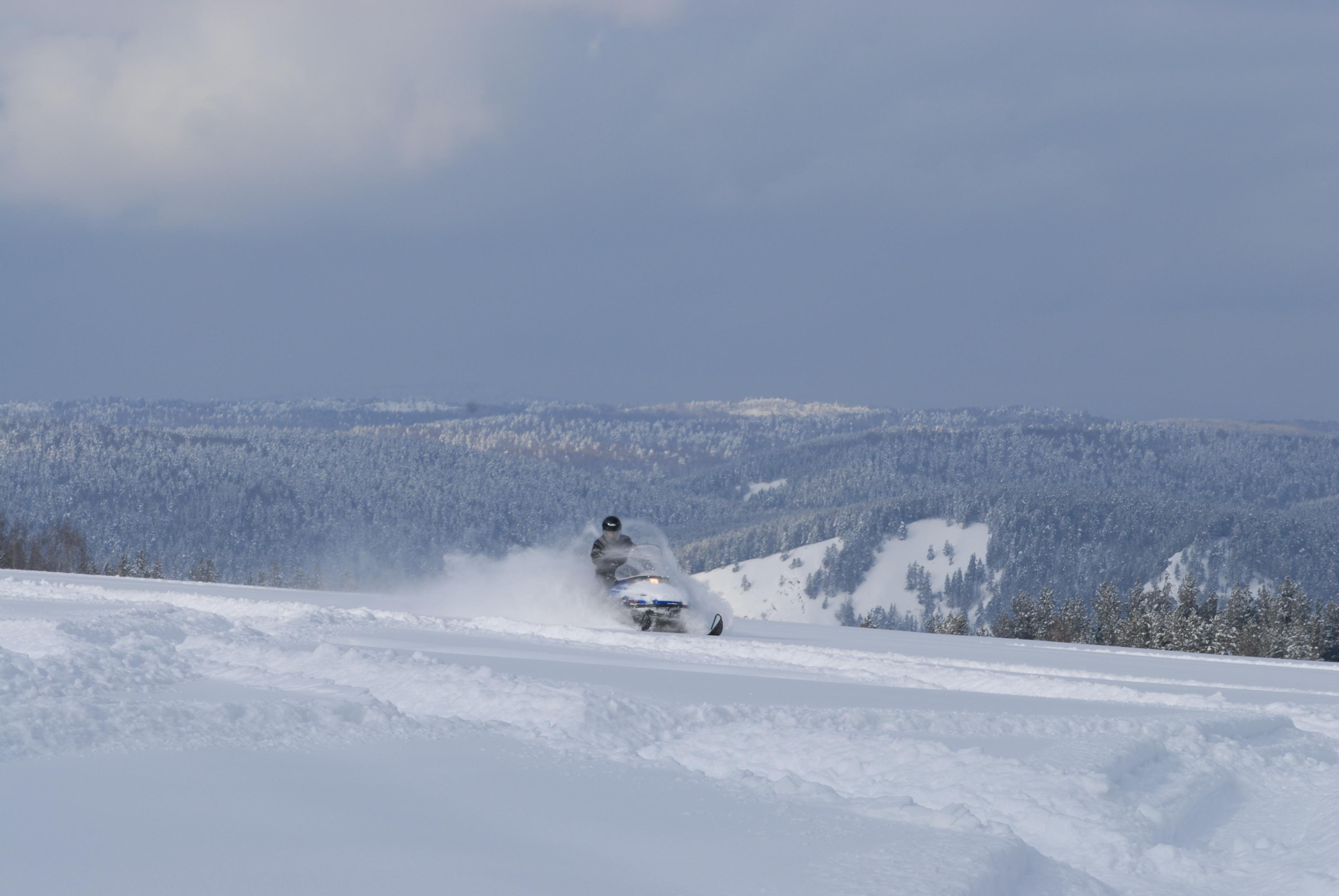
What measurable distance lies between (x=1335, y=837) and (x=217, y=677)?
7491mm

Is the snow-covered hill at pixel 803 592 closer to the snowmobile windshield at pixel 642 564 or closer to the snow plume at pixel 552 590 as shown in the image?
the snow plume at pixel 552 590

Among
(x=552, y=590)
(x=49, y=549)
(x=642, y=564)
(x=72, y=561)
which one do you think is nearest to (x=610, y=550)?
(x=642, y=564)

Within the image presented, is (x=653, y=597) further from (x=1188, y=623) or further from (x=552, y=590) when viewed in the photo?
(x=1188, y=623)

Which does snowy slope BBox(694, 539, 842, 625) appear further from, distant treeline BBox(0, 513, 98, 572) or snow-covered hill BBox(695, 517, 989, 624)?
distant treeline BBox(0, 513, 98, 572)

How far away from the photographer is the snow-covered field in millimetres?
4266

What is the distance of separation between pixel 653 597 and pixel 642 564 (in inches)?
40.3

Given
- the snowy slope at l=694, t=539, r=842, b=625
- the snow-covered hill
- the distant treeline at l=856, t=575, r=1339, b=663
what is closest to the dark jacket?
the distant treeline at l=856, t=575, r=1339, b=663

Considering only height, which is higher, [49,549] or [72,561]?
[49,549]

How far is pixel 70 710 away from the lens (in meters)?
6.23

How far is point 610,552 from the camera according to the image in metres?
19.6

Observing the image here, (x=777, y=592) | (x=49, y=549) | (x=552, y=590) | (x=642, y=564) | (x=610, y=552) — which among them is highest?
(x=610, y=552)

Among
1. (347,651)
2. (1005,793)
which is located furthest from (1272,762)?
(347,651)

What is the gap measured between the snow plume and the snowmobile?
18 centimetres

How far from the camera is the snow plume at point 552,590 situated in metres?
19.0
